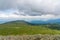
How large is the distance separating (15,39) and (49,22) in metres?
4.65

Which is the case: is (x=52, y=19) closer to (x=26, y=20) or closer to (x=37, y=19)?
(x=37, y=19)

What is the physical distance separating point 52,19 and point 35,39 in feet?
11.6

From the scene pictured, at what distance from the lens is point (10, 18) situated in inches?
557

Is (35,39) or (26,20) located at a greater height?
(26,20)

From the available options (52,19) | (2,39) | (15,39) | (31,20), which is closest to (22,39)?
(15,39)

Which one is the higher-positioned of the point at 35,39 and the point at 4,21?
the point at 4,21

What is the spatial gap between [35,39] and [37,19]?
2.92 meters

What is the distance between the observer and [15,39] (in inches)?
440

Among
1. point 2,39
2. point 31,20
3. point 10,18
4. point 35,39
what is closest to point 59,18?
point 31,20

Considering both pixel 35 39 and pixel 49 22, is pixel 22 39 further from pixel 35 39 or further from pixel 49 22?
pixel 49 22

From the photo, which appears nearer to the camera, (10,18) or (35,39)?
(35,39)

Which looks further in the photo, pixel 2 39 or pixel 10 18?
pixel 10 18

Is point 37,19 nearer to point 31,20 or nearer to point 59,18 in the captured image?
point 31,20

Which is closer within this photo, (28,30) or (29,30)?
(28,30)
